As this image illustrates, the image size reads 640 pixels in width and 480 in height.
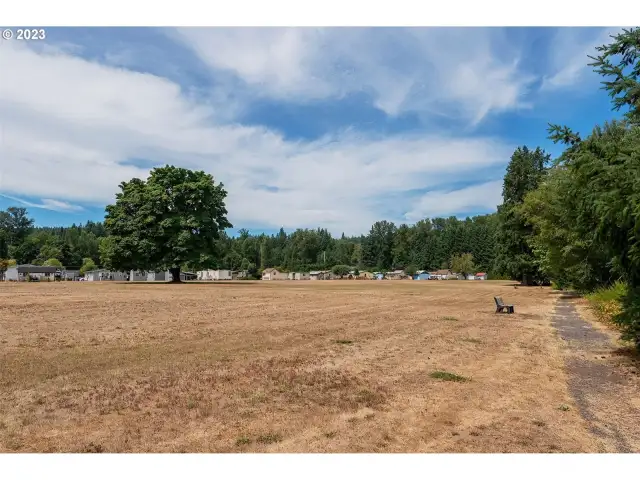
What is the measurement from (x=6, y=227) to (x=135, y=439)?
15448 cm

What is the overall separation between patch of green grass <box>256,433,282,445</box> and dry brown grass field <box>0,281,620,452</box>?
24mm

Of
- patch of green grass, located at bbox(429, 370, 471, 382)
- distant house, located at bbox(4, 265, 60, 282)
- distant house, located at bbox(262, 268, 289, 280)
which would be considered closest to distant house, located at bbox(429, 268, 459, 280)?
distant house, located at bbox(262, 268, 289, 280)

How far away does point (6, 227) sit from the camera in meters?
133

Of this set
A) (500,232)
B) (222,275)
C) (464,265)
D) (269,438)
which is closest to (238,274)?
(222,275)

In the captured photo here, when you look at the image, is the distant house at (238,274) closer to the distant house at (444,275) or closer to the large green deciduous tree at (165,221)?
the distant house at (444,275)

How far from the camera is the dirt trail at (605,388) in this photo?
19.1 ft

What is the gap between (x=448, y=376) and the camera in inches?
346

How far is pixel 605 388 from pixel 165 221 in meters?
53.2

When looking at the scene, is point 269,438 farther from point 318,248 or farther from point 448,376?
point 318,248

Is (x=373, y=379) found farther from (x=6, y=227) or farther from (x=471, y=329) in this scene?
(x=6, y=227)

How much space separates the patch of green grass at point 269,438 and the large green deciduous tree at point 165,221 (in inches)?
2043

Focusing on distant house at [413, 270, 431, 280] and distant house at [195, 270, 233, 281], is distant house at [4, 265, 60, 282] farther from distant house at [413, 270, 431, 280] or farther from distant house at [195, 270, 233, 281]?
distant house at [413, 270, 431, 280]

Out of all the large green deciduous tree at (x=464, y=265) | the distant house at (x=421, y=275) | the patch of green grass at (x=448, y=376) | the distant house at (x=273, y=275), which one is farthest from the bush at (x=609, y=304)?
the distant house at (x=273, y=275)

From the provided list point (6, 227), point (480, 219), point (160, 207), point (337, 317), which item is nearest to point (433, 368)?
point (337, 317)
